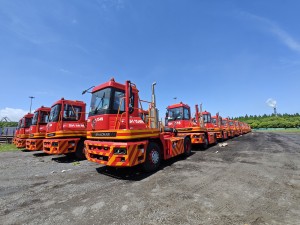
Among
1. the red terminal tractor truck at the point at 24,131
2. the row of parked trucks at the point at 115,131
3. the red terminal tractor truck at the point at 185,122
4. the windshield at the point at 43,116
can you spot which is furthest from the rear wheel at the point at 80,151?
the red terminal tractor truck at the point at 24,131

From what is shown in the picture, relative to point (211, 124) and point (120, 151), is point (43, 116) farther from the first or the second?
point (211, 124)

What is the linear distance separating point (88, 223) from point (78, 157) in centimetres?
748

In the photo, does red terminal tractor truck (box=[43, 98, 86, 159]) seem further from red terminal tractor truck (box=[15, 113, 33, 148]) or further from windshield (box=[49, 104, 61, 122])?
red terminal tractor truck (box=[15, 113, 33, 148])

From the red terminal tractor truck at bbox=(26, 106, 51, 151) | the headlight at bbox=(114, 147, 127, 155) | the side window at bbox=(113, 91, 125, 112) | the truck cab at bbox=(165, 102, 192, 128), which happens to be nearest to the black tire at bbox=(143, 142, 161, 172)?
the headlight at bbox=(114, 147, 127, 155)

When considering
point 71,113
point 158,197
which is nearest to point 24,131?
point 71,113

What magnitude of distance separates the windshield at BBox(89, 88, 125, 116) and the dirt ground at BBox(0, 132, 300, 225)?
2337mm

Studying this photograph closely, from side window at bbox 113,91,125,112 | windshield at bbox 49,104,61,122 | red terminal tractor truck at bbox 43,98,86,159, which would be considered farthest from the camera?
windshield at bbox 49,104,61,122

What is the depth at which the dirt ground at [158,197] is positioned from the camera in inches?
129

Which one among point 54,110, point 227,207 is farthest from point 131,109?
point 54,110

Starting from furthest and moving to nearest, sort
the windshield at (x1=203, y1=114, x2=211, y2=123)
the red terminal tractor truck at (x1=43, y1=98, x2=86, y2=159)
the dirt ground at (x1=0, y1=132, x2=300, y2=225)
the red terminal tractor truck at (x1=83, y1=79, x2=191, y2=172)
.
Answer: the windshield at (x1=203, y1=114, x2=211, y2=123)
the red terminal tractor truck at (x1=43, y1=98, x2=86, y2=159)
the red terminal tractor truck at (x1=83, y1=79, x2=191, y2=172)
the dirt ground at (x1=0, y1=132, x2=300, y2=225)

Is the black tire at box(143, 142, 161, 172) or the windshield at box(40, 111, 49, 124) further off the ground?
the windshield at box(40, 111, 49, 124)

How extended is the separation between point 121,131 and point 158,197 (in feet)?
7.82

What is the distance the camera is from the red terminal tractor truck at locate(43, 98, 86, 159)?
9.23 m

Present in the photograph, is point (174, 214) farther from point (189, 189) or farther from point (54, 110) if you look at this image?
point (54, 110)
